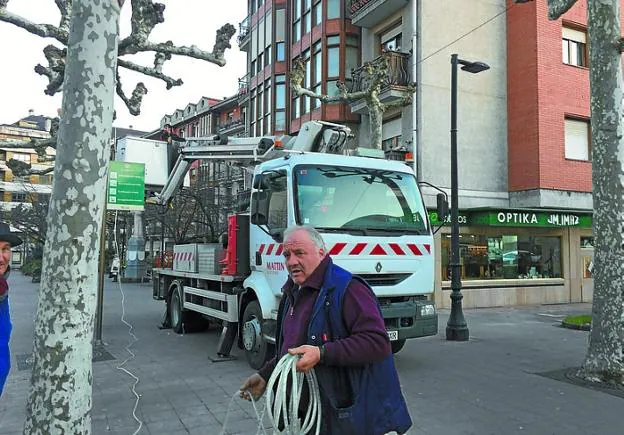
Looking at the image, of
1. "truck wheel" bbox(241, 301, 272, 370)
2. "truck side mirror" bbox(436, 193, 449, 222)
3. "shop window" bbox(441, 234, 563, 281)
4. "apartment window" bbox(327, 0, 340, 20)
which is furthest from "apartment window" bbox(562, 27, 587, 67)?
"truck wheel" bbox(241, 301, 272, 370)

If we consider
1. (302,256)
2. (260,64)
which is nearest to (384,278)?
(302,256)

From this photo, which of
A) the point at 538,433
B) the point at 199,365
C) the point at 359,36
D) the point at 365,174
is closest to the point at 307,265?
the point at 538,433

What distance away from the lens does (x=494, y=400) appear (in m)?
6.06

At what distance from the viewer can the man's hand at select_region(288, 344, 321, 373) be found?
2.40 m

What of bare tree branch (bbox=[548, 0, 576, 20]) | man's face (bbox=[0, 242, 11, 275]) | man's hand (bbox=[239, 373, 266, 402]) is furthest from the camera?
bare tree branch (bbox=[548, 0, 576, 20])

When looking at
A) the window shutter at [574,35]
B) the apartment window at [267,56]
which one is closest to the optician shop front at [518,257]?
the window shutter at [574,35]

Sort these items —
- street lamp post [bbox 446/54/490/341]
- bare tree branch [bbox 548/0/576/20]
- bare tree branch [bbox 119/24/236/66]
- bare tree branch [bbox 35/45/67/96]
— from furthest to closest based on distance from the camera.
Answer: street lamp post [bbox 446/54/490/341] < bare tree branch [bbox 35/45/67/96] < bare tree branch [bbox 119/24/236/66] < bare tree branch [bbox 548/0/576/20]

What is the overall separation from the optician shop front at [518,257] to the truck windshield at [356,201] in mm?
7152

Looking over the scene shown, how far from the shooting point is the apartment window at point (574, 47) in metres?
17.2

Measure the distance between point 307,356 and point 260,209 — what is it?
4.75m

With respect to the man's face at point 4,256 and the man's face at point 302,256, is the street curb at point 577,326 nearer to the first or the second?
the man's face at point 302,256

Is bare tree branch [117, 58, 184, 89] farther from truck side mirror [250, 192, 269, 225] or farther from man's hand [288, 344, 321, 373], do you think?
man's hand [288, 344, 321, 373]

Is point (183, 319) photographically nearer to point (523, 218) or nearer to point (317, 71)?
point (523, 218)

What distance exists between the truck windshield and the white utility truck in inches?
0.5
